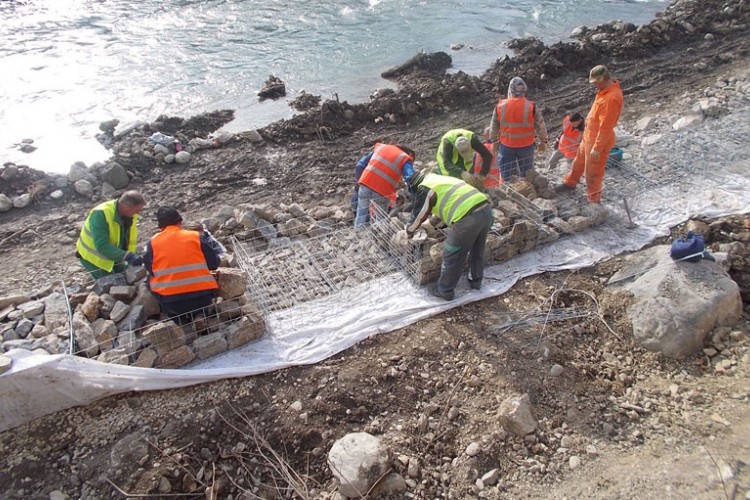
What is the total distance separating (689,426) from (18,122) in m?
12.8

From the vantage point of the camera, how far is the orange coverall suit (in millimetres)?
5914

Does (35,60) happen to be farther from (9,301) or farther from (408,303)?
(408,303)

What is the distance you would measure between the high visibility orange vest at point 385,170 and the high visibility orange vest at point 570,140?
2.77 metres

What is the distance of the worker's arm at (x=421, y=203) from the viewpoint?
4.85 metres

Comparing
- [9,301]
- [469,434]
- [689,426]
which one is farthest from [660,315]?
[9,301]

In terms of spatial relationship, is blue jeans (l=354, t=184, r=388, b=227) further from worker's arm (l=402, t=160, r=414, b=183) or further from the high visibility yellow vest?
the high visibility yellow vest

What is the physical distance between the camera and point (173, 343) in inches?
173

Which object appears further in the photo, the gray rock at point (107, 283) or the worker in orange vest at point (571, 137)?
the worker in orange vest at point (571, 137)

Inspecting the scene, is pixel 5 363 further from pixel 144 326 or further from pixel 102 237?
pixel 102 237

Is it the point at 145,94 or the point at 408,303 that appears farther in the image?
the point at 145,94

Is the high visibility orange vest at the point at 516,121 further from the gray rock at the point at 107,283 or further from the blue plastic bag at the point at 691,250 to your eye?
the gray rock at the point at 107,283

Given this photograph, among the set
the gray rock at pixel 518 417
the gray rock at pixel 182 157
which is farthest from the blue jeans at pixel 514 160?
the gray rock at pixel 182 157

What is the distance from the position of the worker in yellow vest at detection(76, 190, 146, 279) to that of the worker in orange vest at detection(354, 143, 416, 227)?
99.0 inches

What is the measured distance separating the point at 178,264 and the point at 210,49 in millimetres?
12093
